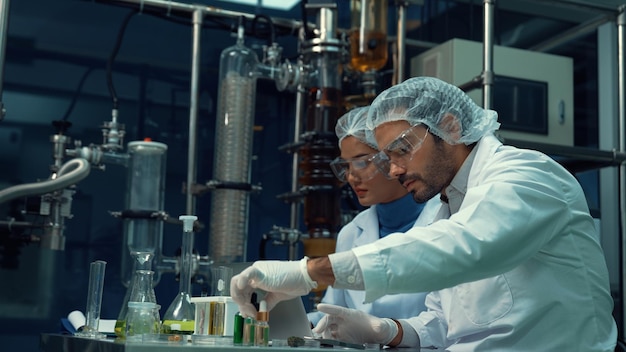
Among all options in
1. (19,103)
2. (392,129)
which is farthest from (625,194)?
(19,103)

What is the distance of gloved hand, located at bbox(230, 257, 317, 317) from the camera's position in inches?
54.8

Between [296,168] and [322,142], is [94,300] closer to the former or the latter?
[322,142]

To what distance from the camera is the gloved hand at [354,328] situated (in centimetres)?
179

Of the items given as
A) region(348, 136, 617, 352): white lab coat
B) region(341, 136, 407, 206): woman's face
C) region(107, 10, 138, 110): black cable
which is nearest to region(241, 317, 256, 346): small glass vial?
region(348, 136, 617, 352): white lab coat

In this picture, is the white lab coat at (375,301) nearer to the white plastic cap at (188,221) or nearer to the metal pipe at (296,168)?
the metal pipe at (296,168)

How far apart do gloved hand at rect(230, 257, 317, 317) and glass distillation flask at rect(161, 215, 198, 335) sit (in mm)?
258

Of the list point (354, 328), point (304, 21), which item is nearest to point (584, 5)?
point (304, 21)

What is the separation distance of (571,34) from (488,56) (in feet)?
2.26

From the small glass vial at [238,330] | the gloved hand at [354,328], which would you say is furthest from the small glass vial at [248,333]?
the gloved hand at [354,328]

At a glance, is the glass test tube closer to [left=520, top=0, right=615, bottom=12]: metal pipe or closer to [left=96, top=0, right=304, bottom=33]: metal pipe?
[left=96, top=0, right=304, bottom=33]: metal pipe

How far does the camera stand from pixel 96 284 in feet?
5.58

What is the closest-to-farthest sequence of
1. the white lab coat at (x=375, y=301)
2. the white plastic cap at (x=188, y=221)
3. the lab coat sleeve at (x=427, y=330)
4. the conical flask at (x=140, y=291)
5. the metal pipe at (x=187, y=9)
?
the conical flask at (x=140, y=291)
the white plastic cap at (x=188, y=221)
the lab coat sleeve at (x=427, y=330)
the white lab coat at (x=375, y=301)
the metal pipe at (x=187, y=9)

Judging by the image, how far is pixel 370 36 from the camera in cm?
301

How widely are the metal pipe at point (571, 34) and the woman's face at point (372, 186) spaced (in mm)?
1113
